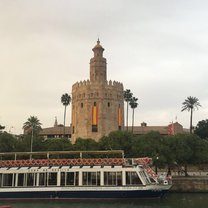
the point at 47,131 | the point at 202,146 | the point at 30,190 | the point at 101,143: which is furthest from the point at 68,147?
the point at 47,131

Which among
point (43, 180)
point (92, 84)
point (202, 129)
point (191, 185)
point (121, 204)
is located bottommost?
point (121, 204)

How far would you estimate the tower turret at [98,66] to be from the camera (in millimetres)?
84812

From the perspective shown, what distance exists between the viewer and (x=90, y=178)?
121 ft

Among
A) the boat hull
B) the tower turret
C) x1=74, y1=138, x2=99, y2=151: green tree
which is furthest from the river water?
the tower turret

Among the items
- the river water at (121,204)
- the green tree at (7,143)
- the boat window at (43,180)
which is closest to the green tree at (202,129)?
the green tree at (7,143)

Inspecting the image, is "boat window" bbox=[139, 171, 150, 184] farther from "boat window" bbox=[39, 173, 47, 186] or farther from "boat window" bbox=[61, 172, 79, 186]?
"boat window" bbox=[39, 173, 47, 186]

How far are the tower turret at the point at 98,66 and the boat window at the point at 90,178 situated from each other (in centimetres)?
4844

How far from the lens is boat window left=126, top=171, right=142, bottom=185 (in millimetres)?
36125

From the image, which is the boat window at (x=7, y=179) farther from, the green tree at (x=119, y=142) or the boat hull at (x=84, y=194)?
the green tree at (x=119, y=142)

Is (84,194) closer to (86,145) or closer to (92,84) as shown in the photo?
(86,145)

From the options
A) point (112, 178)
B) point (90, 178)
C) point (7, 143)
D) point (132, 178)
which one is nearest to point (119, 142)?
point (7, 143)

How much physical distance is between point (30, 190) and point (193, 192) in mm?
19847

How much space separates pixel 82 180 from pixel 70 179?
1.25 meters

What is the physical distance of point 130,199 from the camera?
3578 cm
